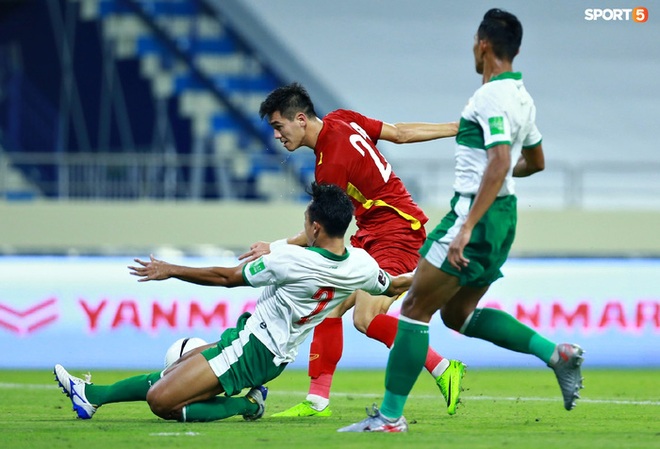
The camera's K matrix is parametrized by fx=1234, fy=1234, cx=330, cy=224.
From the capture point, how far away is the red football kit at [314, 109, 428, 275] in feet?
24.0

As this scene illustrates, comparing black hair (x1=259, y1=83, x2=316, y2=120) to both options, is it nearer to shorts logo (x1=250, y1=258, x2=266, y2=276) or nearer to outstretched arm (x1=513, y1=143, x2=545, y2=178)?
shorts logo (x1=250, y1=258, x2=266, y2=276)

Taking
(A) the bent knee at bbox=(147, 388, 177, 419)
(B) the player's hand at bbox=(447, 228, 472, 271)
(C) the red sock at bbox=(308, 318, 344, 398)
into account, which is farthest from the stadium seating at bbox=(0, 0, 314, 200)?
(B) the player's hand at bbox=(447, 228, 472, 271)

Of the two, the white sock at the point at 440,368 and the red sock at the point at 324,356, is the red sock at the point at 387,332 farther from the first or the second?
the red sock at the point at 324,356

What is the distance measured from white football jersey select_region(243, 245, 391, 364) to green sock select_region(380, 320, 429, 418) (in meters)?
0.67

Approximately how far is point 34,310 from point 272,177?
21.7ft

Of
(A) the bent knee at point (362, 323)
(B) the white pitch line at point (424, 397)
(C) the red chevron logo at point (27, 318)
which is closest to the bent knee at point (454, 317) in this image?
(A) the bent knee at point (362, 323)

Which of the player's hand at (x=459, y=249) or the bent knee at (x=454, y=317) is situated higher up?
the player's hand at (x=459, y=249)

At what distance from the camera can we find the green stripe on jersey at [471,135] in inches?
229

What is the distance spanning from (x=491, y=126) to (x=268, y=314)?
1.66 meters

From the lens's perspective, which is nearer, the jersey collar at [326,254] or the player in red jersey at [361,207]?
the jersey collar at [326,254]

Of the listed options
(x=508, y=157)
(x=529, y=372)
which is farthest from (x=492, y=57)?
(x=529, y=372)

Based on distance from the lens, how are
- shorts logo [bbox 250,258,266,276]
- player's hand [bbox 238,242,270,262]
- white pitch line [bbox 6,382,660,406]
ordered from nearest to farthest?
shorts logo [bbox 250,258,266,276] → player's hand [bbox 238,242,270,262] → white pitch line [bbox 6,382,660,406]

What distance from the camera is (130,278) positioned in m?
12.8

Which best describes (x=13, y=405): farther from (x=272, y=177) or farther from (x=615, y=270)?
(x=272, y=177)
